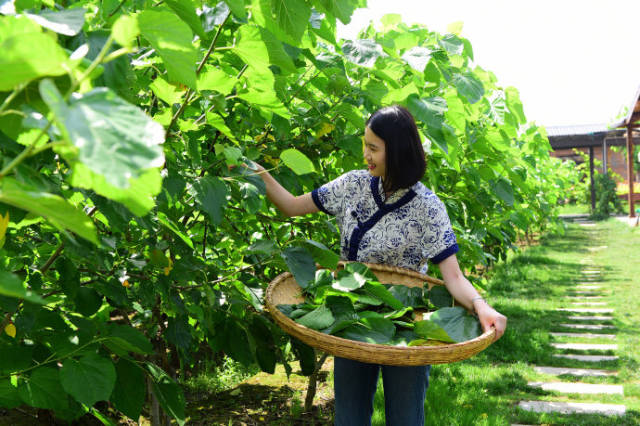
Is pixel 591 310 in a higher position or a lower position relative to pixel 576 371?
lower

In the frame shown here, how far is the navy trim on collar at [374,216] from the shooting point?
219 centimetres

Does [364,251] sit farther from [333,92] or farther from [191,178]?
[191,178]

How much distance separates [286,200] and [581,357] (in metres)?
4.12

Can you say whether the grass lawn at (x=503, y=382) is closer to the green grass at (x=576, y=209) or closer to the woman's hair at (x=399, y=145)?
the woman's hair at (x=399, y=145)

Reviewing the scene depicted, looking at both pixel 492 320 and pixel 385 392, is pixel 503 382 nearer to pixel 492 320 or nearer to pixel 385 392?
pixel 385 392

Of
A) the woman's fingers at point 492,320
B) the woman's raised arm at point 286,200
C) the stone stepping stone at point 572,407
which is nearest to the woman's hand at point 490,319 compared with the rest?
the woman's fingers at point 492,320

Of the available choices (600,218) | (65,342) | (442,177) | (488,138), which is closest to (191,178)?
(65,342)

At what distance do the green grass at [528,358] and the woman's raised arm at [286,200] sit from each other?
1701 millimetres

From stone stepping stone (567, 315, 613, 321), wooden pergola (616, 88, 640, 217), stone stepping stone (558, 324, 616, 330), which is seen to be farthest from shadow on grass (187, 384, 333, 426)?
wooden pergola (616, 88, 640, 217)

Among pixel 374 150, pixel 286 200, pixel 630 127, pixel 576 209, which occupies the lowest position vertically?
pixel 576 209

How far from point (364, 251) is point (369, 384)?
528mm

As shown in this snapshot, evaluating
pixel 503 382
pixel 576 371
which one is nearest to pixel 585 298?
pixel 576 371

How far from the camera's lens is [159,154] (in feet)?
1.41

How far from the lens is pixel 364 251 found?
2.26m
